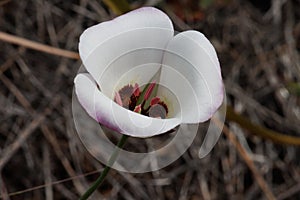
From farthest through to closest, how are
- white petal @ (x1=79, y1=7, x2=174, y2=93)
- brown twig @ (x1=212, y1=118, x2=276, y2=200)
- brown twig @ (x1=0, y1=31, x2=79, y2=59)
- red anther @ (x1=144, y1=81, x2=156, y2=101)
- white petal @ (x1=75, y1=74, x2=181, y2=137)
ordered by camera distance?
brown twig @ (x1=212, y1=118, x2=276, y2=200)
brown twig @ (x1=0, y1=31, x2=79, y2=59)
red anther @ (x1=144, y1=81, x2=156, y2=101)
white petal @ (x1=79, y1=7, x2=174, y2=93)
white petal @ (x1=75, y1=74, x2=181, y2=137)

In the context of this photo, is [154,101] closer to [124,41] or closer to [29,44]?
[124,41]

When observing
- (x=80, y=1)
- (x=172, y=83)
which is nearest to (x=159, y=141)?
(x=80, y=1)

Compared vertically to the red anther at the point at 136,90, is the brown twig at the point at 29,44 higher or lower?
lower

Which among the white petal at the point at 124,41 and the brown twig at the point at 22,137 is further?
the brown twig at the point at 22,137

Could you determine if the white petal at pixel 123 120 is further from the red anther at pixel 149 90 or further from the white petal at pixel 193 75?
the red anther at pixel 149 90

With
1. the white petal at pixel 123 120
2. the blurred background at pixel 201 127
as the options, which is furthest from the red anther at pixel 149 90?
the blurred background at pixel 201 127

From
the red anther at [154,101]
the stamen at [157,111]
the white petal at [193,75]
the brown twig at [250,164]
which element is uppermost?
the white petal at [193,75]

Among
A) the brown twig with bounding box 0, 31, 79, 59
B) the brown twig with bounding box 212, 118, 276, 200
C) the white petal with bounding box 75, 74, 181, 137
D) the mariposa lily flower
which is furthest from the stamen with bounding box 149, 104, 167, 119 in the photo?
the brown twig with bounding box 212, 118, 276, 200

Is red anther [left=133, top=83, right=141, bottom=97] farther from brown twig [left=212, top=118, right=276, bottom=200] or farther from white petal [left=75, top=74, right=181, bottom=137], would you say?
brown twig [left=212, top=118, right=276, bottom=200]
